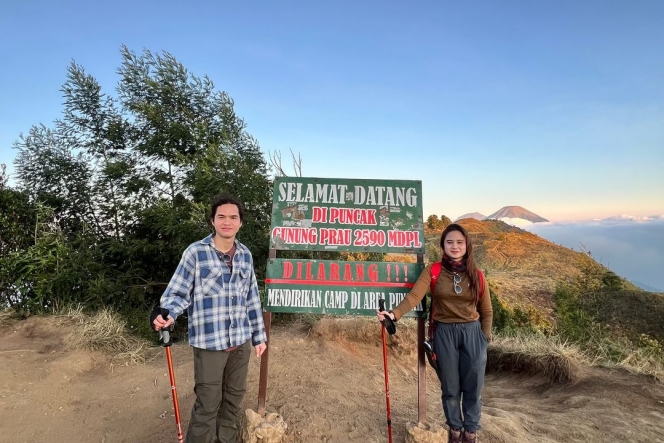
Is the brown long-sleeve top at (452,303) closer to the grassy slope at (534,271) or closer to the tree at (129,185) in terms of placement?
the tree at (129,185)

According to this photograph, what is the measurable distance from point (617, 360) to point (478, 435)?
449cm

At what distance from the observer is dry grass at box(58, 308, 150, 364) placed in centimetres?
575

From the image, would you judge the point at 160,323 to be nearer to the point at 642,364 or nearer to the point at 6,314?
the point at 6,314

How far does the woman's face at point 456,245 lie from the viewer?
139 inches

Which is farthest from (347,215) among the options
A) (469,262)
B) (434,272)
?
(469,262)

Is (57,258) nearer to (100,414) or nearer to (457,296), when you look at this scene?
(100,414)

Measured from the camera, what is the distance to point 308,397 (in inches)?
177

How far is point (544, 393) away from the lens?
5785 mm

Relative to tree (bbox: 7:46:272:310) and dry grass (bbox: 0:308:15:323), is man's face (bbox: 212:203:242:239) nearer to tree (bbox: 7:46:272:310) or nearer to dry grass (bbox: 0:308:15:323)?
tree (bbox: 7:46:272:310)

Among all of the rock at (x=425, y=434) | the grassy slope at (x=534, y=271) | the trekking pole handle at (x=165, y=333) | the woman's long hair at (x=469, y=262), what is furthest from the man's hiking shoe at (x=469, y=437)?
the grassy slope at (x=534, y=271)

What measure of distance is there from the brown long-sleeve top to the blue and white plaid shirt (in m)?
1.48

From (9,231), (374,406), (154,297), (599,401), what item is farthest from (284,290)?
(9,231)

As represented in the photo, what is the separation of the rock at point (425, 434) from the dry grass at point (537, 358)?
3457 mm

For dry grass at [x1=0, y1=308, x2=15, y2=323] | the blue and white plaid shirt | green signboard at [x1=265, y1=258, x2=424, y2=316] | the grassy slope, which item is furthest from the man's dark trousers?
the grassy slope
